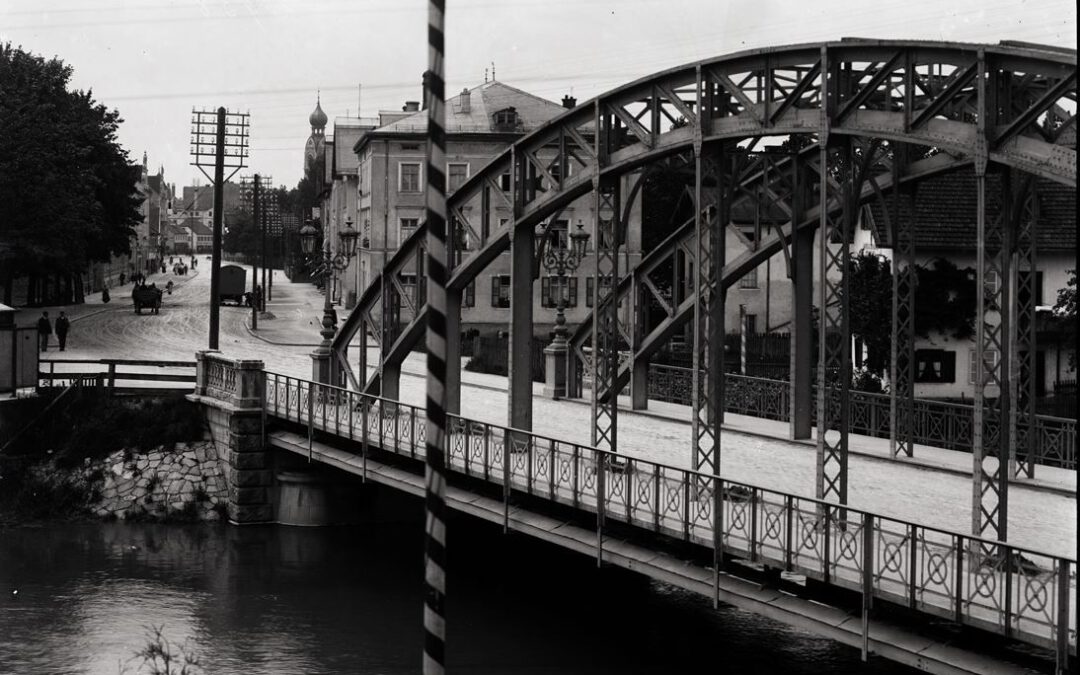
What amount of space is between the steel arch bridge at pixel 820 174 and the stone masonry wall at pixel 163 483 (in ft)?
18.3

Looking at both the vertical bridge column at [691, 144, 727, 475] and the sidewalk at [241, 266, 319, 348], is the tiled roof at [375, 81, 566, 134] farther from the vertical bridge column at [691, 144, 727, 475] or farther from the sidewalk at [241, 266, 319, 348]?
the vertical bridge column at [691, 144, 727, 475]

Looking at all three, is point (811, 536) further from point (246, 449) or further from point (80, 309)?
point (80, 309)

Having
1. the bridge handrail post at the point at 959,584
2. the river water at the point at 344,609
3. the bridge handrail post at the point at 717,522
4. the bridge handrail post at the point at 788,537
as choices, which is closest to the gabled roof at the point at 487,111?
the river water at the point at 344,609

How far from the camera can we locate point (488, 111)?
2667 inches

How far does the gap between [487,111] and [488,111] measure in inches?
1.8

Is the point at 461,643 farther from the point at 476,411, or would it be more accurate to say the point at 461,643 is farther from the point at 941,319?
the point at 941,319

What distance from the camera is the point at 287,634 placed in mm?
22844

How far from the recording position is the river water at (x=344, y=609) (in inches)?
832

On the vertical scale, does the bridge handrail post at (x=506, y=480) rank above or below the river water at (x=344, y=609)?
above

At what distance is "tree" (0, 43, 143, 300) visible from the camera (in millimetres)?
60219

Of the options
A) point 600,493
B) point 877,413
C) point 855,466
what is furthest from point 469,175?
point 600,493

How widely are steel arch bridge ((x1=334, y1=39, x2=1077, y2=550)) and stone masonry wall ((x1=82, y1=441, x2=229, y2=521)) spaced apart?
5.58 metres

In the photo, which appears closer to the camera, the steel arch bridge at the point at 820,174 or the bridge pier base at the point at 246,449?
the steel arch bridge at the point at 820,174

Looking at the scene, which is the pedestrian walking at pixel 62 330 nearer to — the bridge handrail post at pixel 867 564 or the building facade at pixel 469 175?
the building facade at pixel 469 175
